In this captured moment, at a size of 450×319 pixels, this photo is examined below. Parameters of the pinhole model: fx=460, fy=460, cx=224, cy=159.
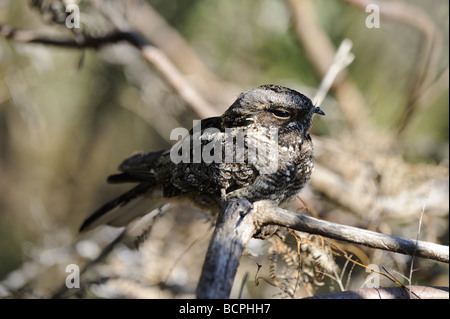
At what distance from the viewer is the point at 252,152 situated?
6.18 feet

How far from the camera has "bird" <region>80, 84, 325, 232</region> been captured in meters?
1.87

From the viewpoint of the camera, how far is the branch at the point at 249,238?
1.21 m

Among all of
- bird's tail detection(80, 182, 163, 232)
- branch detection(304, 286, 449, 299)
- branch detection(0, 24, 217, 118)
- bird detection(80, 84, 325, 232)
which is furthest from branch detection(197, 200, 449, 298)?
branch detection(0, 24, 217, 118)

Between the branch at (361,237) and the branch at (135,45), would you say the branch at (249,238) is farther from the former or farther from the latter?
the branch at (135,45)

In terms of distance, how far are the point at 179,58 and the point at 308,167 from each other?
2.87 metres

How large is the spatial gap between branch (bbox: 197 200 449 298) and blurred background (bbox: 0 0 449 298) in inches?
16.6

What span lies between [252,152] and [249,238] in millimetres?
565

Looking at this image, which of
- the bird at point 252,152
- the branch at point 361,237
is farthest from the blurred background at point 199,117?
the branch at point 361,237

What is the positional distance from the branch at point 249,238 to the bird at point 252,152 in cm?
35

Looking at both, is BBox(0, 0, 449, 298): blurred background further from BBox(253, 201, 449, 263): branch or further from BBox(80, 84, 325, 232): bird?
BBox(253, 201, 449, 263): branch

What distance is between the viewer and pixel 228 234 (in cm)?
133

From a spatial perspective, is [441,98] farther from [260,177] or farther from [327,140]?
[260,177]
